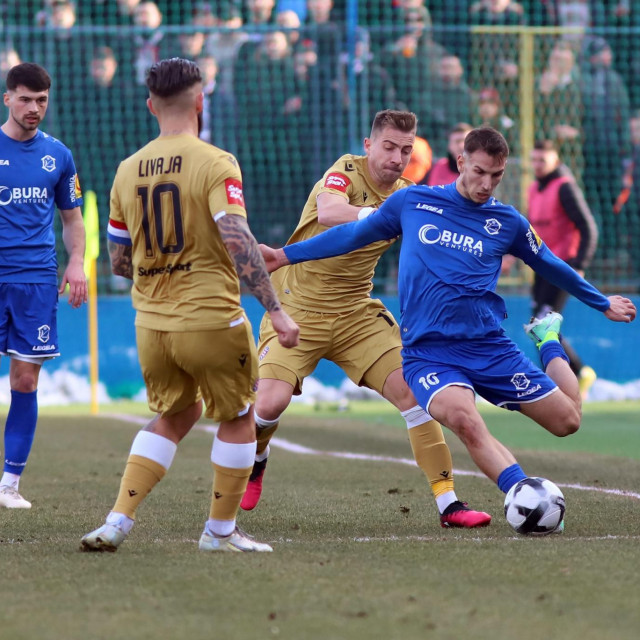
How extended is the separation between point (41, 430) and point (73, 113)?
472 centimetres

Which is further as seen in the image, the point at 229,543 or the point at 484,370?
the point at 484,370

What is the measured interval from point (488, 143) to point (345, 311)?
4.64 ft

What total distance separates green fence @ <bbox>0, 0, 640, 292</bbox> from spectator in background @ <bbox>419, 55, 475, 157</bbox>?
15mm

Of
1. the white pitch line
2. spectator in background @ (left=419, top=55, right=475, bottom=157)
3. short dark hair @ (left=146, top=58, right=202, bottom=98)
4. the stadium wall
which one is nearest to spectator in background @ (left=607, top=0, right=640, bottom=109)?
spectator in background @ (left=419, top=55, right=475, bottom=157)

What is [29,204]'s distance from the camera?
261 inches

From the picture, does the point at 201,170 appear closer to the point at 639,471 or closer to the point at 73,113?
the point at 639,471

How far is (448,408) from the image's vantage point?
5414mm

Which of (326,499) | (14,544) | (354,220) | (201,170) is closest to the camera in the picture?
(201,170)

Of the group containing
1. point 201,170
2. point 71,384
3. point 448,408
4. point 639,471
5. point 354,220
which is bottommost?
point 71,384

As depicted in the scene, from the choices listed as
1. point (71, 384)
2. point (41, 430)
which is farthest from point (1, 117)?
point (41, 430)

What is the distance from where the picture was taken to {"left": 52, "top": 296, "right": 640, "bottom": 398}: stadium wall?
13.4 meters

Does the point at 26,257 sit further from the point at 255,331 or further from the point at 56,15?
the point at 56,15

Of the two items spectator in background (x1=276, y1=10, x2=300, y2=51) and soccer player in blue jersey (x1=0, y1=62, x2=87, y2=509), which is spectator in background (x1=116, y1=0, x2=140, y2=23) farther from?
soccer player in blue jersey (x1=0, y1=62, x2=87, y2=509)

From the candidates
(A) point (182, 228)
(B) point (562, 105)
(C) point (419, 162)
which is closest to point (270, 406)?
(A) point (182, 228)
